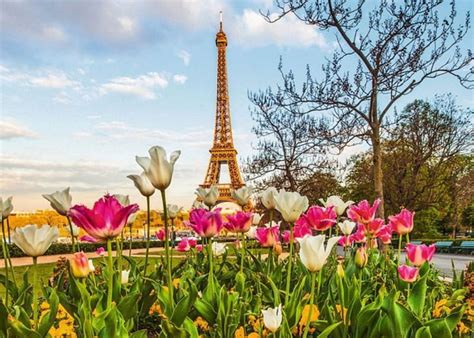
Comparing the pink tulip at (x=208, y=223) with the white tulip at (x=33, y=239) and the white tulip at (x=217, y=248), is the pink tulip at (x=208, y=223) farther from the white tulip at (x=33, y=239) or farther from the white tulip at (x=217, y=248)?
the white tulip at (x=217, y=248)

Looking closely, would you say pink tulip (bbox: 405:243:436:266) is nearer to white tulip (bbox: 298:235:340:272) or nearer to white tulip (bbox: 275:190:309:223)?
white tulip (bbox: 275:190:309:223)

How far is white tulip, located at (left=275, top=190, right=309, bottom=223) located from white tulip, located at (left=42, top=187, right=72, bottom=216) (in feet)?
3.11

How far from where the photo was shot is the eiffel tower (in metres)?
34.7

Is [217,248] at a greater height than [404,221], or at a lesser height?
lesser

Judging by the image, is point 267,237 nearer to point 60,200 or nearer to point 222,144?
point 60,200

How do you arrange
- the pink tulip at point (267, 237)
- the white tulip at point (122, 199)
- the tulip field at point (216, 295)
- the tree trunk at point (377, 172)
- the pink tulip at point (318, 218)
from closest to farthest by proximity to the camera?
1. the tulip field at point (216, 295)
2. the white tulip at point (122, 199)
3. the pink tulip at point (318, 218)
4. the pink tulip at point (267, 237)
5. the tree trunk at point (377, 172)

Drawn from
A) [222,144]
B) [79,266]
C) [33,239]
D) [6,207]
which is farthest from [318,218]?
[222,144]

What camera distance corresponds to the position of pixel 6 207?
242 centimetres

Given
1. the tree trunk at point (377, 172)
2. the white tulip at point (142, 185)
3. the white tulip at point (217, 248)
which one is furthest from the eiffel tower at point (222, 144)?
the white tulip at point (142, 185)

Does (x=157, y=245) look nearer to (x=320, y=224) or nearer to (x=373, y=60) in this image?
(x=373, y=60)

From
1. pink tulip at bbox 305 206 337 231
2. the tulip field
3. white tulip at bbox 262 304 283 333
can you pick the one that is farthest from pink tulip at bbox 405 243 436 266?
white tulip at bbox 262 304 283 333

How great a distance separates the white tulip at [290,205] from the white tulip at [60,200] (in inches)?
37.3

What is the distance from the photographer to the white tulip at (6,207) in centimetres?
240

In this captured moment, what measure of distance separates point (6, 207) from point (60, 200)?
354mm
